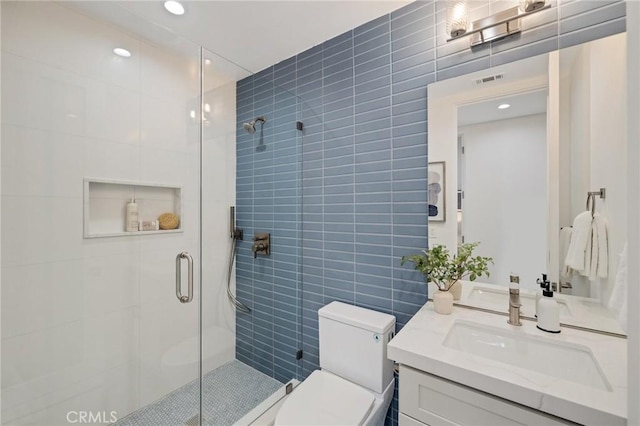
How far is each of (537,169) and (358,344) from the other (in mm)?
1217

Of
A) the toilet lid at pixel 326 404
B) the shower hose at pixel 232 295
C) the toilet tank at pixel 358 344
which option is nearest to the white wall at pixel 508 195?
the toilet tank at pixel 358 344

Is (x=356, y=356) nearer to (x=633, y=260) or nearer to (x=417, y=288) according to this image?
(x=417, y=288)

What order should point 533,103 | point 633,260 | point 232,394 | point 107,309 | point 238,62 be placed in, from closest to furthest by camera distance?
point 633,260
point 533,103
point 107,309
point 232,394
point 238,62

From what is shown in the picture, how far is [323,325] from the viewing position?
1.59 m

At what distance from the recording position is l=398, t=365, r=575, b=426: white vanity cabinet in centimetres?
81

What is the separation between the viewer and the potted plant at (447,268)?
1.32 m

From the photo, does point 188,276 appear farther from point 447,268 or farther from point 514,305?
point 514,305

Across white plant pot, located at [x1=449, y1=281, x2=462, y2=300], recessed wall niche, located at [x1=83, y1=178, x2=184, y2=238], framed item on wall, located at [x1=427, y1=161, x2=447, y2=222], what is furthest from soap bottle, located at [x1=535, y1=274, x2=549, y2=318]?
recessed wall niche, located at [x1=83, y1=178, x2=184, y2=238]

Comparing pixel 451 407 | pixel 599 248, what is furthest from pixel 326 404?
pixel 599 248

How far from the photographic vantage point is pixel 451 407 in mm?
915

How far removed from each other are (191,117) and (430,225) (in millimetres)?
1698

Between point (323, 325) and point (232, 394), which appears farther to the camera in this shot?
point (232, 394)

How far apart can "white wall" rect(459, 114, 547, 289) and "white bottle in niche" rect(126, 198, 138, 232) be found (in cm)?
199

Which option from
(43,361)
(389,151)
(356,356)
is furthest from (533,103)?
(43,361)
